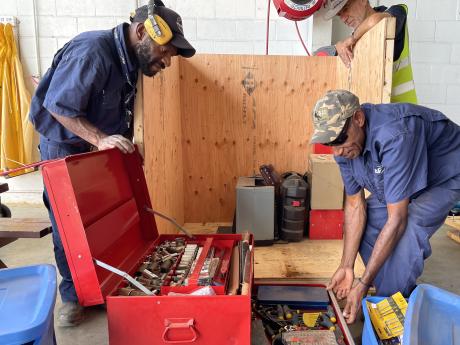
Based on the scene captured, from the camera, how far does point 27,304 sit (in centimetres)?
83

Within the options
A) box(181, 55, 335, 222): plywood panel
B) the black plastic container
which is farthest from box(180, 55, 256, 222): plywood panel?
the black plastic container

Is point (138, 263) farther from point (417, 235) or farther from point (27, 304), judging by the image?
point (417, 235)

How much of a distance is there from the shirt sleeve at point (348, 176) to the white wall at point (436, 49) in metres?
2.09

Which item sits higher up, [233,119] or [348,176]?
[233,119]

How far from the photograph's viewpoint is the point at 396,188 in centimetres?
121

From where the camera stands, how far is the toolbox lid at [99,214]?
3.07ft

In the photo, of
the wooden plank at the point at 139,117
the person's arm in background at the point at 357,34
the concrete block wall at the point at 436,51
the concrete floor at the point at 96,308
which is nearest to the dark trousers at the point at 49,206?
the concrete floor at the point at 96,308

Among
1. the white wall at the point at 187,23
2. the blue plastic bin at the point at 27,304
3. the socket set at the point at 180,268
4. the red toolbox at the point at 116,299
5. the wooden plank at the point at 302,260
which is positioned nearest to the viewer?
the blue plastic bin at the point at 27,304

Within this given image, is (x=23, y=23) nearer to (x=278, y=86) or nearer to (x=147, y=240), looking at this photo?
(x=278, y=86)

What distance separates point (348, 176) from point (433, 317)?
25.0 inches

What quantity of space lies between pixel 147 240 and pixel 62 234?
559mm

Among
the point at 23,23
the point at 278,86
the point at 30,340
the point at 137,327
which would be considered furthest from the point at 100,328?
the point at 23,23

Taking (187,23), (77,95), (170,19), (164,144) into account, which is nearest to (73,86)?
(77,95)

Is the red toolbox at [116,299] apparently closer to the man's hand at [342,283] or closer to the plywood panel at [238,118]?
the man's hand at [342,283]
